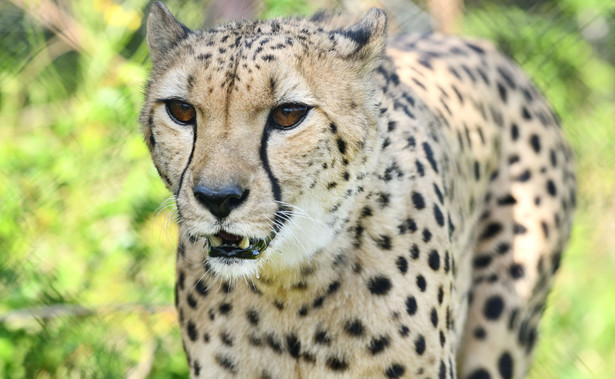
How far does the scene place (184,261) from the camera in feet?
6.61

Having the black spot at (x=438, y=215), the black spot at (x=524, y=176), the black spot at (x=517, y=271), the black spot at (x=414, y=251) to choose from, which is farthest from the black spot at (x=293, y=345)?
the black spot at (x=524, y=176)

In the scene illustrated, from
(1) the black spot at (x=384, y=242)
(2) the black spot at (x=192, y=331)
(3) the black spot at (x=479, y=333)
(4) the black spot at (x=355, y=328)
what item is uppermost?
(1) the black spot at (x=384, y=242)

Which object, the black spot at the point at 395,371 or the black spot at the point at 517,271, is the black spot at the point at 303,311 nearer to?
the black spot at the point at 395,371

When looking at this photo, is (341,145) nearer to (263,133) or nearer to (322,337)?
(263,133)

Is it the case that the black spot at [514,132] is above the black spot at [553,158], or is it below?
above

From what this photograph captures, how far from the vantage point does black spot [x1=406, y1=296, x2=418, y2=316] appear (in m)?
1.85

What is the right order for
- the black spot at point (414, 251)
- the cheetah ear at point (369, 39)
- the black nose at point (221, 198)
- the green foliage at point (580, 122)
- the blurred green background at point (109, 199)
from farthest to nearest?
1. the green foliage at point (580, 122)
2. the blurred green background at point (109, 199)
3. the black spot at point (414, 251)
4. the cheetah ear at point (369, 39)
5. the black nose at point (221, 198)

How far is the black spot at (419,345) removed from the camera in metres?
1.85

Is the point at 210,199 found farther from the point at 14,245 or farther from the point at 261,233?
the point at 14,245

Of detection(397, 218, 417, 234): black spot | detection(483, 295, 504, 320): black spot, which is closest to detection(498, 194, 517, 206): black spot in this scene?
detection(483, 295, 504, 320): black spot

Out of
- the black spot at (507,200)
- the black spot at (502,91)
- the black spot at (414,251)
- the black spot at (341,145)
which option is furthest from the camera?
the black spot at (502,91)

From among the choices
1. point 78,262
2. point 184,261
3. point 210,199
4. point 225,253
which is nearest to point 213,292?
point 184,261

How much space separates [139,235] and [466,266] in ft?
4.39

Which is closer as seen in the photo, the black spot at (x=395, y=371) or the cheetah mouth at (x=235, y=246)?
the cheetah mouth at (x=235, y=246)
